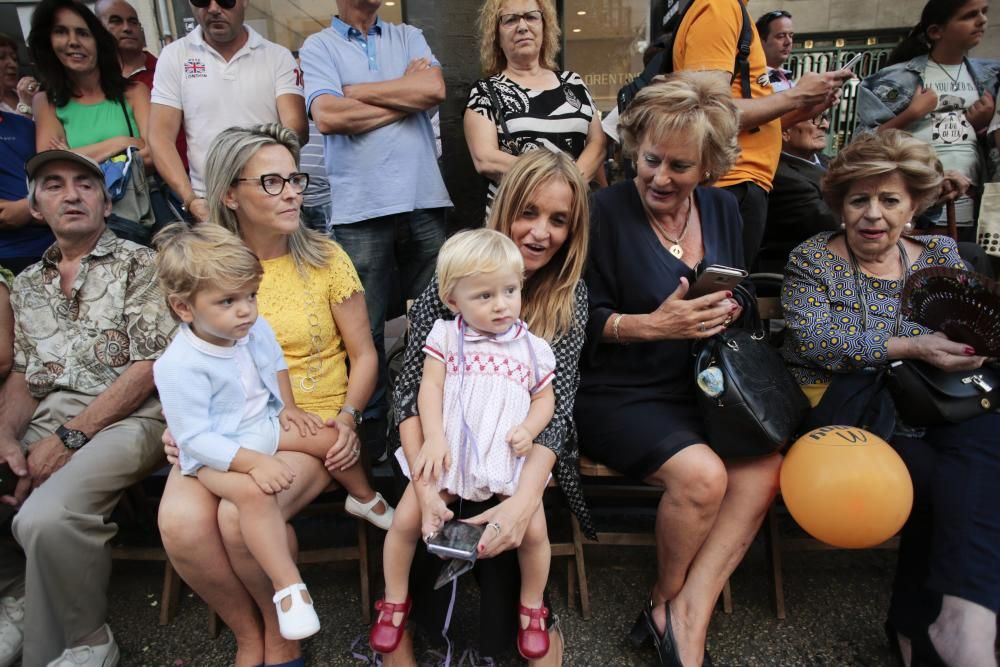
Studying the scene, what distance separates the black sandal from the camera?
2.14 metres

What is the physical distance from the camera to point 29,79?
4.50 meters

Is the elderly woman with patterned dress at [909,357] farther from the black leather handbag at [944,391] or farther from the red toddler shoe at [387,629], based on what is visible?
the red toddler shoe at [387,629]

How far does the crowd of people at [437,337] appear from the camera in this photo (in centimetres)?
198

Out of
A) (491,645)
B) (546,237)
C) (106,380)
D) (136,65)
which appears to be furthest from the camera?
(136,65)

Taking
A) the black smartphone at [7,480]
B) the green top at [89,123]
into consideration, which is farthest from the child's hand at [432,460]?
the green top at [89,123]

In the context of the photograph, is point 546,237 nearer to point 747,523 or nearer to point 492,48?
point 747,523

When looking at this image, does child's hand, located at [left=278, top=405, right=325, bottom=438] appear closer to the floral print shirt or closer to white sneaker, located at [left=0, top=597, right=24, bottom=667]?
the floral print shirt

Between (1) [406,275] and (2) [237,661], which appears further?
(1) [406,275]

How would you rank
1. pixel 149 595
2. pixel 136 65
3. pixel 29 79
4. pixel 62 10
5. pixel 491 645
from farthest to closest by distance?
pixel 29 79 → pixel 136 65 → pixel 62 10 → pixel 149 595 → pixel 491 645

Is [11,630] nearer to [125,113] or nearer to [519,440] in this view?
[519,440]

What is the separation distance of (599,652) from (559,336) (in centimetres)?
125

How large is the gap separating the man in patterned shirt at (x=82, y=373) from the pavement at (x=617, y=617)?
0.33m

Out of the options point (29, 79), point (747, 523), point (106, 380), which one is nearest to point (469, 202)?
point (106, 380)

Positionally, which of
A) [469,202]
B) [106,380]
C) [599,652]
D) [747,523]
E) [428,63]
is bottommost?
[599,652]
